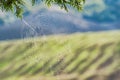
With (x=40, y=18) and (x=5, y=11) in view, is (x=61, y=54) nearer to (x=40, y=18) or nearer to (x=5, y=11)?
(x=40, y=18)

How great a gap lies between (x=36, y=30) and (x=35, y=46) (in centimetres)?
53

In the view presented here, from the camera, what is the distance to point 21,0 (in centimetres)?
1038

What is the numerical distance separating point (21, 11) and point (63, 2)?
1132 millimetres

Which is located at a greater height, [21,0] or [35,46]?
[21,0]

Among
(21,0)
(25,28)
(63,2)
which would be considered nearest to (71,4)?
(63,2)

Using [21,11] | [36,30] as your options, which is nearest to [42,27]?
[36,30]

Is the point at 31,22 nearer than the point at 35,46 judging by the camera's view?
No

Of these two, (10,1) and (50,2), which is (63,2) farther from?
(10,1)

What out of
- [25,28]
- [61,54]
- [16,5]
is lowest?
[61,54]

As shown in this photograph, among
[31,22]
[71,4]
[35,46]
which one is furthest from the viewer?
[31,22]

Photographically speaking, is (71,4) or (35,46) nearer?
(71,4)

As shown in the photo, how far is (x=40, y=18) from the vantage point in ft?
38.6

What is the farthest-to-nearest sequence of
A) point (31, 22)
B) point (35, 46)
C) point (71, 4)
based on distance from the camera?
point (31, 22) < point (35, 46) < point (71, 4)

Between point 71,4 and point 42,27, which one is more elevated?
point 71,4
